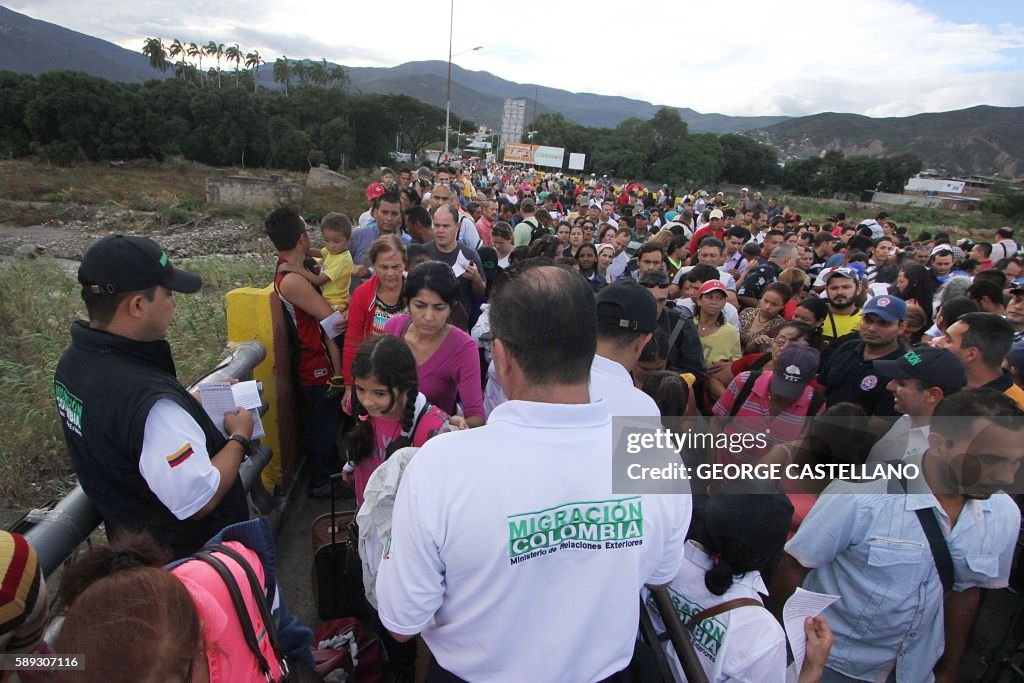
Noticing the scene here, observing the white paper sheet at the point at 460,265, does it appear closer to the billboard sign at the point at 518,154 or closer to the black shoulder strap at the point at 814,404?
the black shoulder strap at the point at 814,404

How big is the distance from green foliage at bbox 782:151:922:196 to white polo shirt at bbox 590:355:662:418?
3112 inches

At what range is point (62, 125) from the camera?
47.9 m

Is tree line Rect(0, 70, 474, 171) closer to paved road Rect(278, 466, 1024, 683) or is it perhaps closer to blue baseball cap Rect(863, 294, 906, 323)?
paved road Rect(278, 466, 1024, 683)

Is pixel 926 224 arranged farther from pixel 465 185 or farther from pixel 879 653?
pixel 879 653

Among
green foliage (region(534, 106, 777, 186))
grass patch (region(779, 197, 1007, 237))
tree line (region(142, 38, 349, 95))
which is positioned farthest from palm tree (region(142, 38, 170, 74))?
grass patch (region(779, 197, 1007, 237))

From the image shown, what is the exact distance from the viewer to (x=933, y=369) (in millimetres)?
2664

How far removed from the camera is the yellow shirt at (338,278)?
434 cm

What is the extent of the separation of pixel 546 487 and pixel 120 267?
161cm

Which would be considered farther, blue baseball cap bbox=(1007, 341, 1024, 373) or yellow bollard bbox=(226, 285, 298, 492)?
blue baseball cap bbox=(1007, 341, 1024, 373)

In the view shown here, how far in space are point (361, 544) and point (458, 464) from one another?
1.01m

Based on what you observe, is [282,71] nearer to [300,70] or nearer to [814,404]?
[300,70]

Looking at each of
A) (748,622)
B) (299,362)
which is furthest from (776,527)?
(299,362)

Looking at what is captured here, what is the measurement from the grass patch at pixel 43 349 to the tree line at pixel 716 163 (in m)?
67.2

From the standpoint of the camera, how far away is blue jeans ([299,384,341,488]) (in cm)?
384
